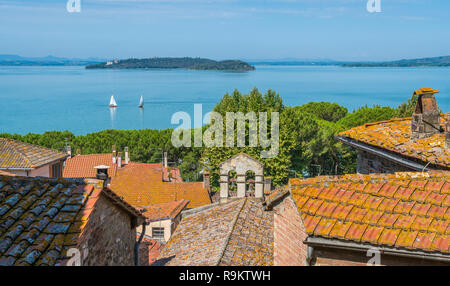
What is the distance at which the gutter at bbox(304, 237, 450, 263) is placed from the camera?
201 inches

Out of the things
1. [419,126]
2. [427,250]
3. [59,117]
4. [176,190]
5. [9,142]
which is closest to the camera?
[427,250]

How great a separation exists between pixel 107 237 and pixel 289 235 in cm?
272

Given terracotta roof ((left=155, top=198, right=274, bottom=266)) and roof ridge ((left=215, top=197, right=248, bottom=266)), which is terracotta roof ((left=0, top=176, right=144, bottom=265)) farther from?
terracotta roof ((left=155, top=198, right=274, bottom=266))

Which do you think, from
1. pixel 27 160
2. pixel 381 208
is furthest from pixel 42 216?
pixel 27 160

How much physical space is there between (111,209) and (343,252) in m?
3.62

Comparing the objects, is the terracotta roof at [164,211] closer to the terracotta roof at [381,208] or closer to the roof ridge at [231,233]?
the roof ridge at [231,233]

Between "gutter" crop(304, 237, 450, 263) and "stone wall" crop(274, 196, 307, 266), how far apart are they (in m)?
0.36

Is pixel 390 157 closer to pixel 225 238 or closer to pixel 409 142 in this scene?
pixel 409 142

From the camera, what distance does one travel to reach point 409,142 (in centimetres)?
993
